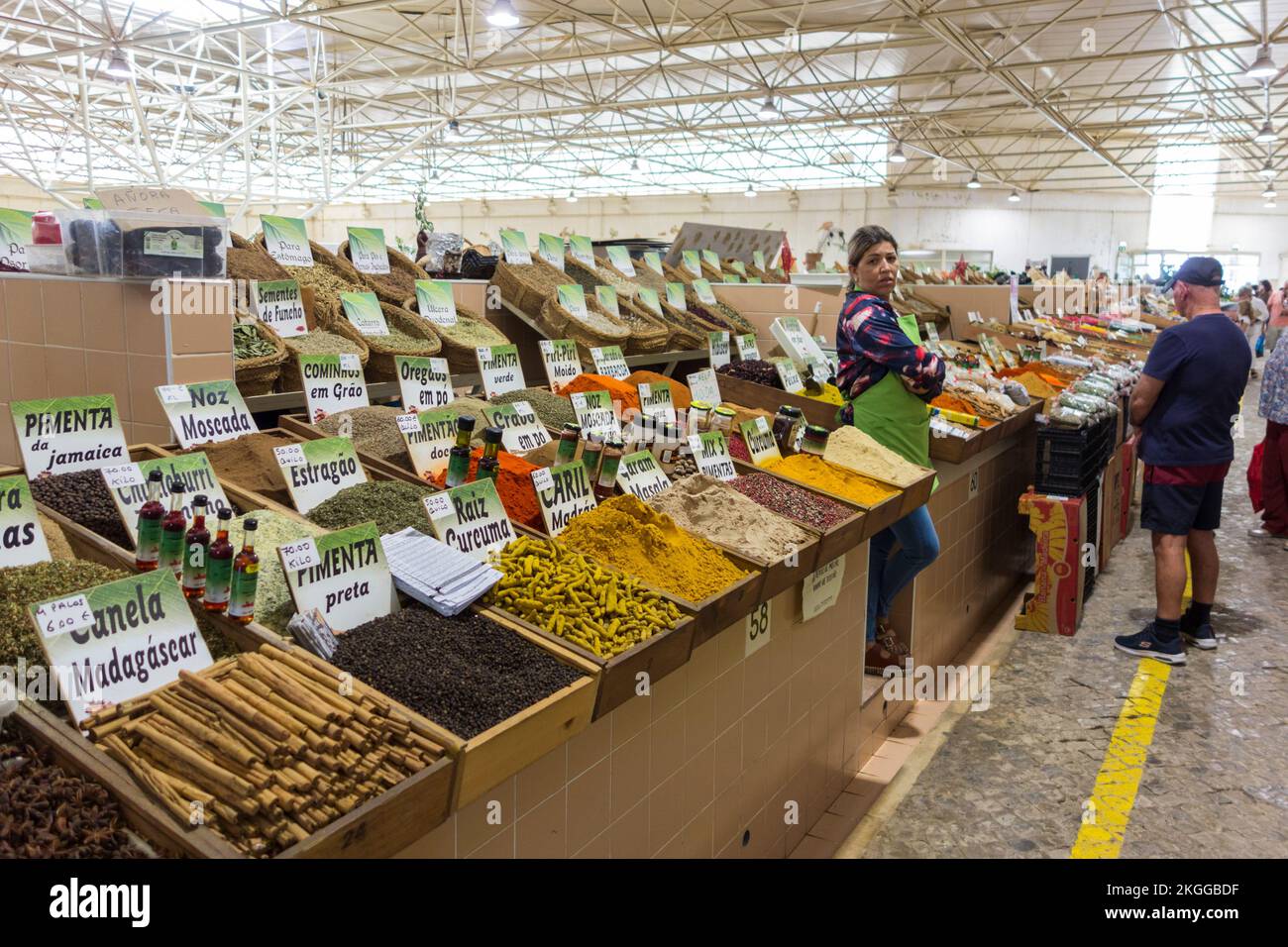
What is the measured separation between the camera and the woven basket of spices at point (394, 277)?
389cm

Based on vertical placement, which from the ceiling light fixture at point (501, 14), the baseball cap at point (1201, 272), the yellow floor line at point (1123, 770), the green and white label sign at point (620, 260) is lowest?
the yellow floor line at point (1123, 770)

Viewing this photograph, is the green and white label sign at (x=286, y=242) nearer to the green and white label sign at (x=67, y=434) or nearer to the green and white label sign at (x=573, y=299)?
the green and white label sign at (x=573, y=299)

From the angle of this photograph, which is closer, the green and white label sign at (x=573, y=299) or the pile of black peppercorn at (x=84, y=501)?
the pile of black peppercorn at (x=84, y=501)

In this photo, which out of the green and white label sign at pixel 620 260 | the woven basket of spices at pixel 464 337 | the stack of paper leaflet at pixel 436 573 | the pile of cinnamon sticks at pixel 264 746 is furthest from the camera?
the green and white label sign at pixel 620 260

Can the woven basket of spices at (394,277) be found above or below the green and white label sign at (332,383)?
above

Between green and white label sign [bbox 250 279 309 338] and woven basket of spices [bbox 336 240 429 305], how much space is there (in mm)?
462

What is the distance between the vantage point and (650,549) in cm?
225

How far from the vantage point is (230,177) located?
28141mm

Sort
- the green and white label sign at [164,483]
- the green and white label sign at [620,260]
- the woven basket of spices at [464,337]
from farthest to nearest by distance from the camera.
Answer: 1. the green and white label sign at [620,260]
2. the woven basket of spices at [464,337]
3. the green and white label sign at [164,483]

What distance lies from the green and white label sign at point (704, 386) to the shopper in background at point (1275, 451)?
12.5ft

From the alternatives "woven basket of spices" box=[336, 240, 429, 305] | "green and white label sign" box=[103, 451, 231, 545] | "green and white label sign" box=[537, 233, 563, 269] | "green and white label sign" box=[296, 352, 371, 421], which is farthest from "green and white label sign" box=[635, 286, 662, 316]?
"green and white label sign" box=[103, 451, 231, 545]

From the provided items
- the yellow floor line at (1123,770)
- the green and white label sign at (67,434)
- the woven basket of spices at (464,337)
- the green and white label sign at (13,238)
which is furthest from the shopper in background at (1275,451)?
the green and white label sign at (13,238)

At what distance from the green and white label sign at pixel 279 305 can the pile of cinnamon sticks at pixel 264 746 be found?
2.04 m
